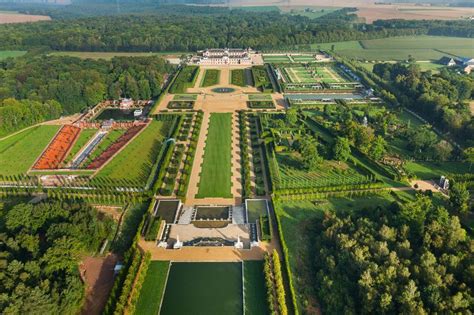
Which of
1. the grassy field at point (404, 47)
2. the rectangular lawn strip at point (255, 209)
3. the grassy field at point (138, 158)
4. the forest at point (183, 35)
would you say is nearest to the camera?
the rectangular lawn strip at point (255, 209)

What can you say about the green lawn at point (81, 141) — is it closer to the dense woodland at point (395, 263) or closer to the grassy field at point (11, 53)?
the dense woodland at point (395, 263)

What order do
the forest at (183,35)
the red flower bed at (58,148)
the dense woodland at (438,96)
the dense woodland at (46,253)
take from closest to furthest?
1. the dense woodland at (46,253)
2. the red flower bed at (58,148)
3. the dense woodland at (438,96)
4. the forest at (183,35)

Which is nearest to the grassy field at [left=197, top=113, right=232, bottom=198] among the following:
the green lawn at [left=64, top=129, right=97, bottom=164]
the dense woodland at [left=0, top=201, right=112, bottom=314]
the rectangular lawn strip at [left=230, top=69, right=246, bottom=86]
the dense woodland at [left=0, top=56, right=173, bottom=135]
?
the dense woodland at [left=0, top=201, right=112, bottom=314]

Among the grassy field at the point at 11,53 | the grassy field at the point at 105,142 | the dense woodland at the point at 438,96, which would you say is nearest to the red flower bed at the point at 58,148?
the grassy field at the point at 105,142

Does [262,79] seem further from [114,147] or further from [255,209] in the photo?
[255,209]

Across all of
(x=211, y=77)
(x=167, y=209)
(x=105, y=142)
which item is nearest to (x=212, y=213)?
(x=167, y=209)

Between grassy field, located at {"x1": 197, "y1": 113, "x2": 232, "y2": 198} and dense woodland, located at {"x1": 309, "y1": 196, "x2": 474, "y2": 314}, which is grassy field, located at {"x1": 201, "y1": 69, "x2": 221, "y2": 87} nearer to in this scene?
grassy field, located at {"x1": 197, "y1": 113, "x2": 232, "y2": 198}

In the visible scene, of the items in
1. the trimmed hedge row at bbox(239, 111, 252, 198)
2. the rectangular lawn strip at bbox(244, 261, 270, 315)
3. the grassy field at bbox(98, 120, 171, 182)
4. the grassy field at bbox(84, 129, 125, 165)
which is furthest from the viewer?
the grassy field at bbox(84, 129, 125, 165)

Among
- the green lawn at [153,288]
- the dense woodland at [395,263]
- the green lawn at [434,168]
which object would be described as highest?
the green lawn at [434,168]
